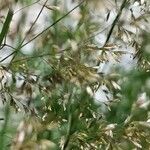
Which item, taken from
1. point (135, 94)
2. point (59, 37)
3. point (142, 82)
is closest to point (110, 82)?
point (142, 82)

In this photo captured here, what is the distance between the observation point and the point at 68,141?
1.42m

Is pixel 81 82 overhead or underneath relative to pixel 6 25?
underneath

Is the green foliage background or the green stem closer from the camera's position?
the green foliage background

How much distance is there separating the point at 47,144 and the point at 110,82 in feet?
1.09

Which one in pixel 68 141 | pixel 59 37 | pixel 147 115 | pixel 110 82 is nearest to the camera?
pixel 110 82

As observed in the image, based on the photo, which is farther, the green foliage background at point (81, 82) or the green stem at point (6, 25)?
the green stem at point (6, 25)

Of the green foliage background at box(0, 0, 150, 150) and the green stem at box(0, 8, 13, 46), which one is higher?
the green stem at box(0, 8, 13, 46)

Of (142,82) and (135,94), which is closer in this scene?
(142,82)

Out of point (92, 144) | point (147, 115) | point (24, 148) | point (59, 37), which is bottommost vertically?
point (24, 148)

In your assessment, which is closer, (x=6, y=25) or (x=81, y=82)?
(x=81, y=82)

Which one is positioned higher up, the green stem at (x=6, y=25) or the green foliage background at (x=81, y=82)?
the green stem at (x=6, y=25)

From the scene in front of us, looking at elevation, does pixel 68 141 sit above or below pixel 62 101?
below

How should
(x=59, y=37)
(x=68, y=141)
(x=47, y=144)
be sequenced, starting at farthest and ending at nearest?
(x=59, y=37), (x=68, y=141), (x=47, y=144)

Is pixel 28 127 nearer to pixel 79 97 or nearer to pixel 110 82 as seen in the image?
pixel 110 82
